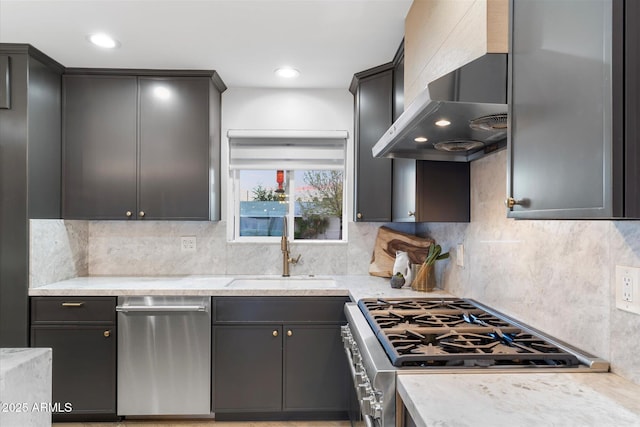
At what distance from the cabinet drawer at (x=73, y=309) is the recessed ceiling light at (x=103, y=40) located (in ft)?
4.97

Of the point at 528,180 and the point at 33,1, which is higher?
the point at 33,1

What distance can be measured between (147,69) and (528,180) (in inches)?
101

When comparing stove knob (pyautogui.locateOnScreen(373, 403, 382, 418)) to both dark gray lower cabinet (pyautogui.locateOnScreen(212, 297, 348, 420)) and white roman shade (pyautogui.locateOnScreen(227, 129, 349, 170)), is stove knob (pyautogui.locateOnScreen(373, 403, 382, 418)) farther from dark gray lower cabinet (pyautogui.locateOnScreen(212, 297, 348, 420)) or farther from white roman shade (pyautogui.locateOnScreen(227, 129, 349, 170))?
white roman shade (pyautogui.locateOnScreen(227, 129, 349, 170))

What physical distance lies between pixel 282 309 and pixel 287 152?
4.09ft

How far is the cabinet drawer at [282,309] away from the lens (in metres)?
2.37

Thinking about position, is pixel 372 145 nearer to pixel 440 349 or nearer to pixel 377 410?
pixel 440 349

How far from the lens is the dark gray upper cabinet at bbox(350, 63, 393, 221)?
2584mm

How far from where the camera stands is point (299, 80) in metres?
2.81

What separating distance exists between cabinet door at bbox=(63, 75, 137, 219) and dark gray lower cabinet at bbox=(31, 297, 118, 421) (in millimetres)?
628

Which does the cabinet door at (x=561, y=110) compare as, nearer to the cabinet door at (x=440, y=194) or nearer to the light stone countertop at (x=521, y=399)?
the light stone countertop at (x=521, y=399)

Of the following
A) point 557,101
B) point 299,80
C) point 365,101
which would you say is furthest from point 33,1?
point 557,101

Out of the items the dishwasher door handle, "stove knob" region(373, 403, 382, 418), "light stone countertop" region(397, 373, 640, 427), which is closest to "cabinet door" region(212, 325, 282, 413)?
the dishwasher door handle

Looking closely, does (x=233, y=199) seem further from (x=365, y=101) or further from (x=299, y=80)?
(x=365, y=101)

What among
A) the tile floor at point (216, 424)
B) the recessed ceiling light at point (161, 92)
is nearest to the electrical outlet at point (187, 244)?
→ the recessed ceiling light at point (161, 92)
